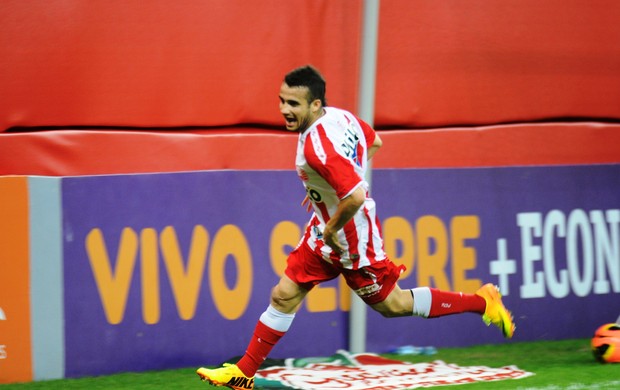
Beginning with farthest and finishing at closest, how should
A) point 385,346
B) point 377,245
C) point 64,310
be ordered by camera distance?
point 385,346
point 64,310
point 377,245

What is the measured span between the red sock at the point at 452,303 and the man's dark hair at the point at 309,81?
145cm

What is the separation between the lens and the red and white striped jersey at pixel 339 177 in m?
5.45

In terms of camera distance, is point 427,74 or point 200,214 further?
point 427,74

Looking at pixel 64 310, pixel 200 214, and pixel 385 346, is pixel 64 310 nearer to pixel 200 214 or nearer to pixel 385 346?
pixel 200 214

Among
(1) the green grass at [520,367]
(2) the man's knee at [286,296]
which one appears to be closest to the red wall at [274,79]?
(1) the green grass at [520,367]

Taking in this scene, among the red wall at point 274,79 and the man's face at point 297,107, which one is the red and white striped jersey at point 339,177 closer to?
the man's face at point 297,107

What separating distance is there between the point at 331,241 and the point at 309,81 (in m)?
0.86

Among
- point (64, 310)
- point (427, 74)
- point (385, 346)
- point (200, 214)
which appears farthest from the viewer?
point (427, 74)

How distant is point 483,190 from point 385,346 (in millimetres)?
1441

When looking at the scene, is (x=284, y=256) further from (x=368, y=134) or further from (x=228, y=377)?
(x=228, y=377)

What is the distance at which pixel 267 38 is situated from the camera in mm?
7785

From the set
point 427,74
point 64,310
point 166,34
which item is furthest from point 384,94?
point 64,310

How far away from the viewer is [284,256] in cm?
745

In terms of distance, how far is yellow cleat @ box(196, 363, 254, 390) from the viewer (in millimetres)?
5812
